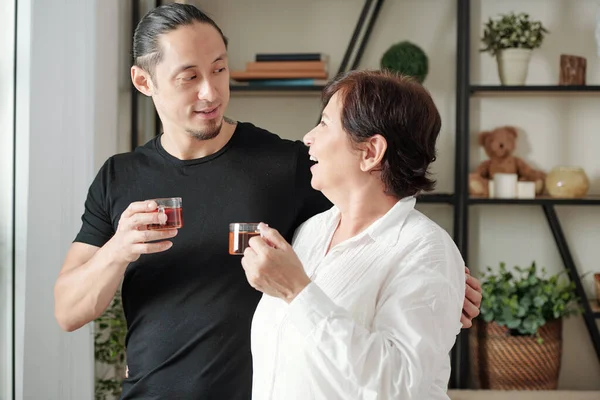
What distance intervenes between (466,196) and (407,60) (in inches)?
30.8

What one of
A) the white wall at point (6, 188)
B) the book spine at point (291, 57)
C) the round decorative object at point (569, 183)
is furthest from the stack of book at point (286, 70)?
the white wall at point (6, 188)

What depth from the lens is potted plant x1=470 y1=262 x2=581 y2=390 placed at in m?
4.00

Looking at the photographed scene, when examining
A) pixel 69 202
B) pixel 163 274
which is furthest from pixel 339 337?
pixel 69 202

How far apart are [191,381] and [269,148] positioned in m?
0.62

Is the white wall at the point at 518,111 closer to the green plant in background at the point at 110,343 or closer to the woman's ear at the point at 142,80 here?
the green plant in background at the point at 110,343

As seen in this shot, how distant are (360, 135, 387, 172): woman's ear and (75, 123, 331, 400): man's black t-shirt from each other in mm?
408

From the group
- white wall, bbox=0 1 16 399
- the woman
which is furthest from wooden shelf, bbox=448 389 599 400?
the woman

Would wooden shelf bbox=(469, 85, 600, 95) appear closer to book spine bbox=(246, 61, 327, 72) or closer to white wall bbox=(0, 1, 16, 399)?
book spine bbox=(246, 61, 327, 72)

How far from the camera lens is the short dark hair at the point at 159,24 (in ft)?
6.71

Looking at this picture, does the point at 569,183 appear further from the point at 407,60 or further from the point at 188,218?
the point at 188,218

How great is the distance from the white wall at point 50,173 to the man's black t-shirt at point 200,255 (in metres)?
0.93

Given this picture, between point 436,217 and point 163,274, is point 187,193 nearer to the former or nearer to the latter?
point 163,274

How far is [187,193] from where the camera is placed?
79.8 inches

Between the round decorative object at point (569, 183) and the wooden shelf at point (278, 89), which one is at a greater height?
the wooden shelf at point (278, 89)
